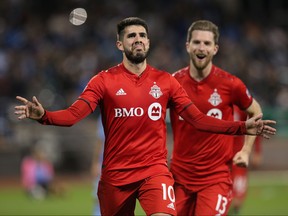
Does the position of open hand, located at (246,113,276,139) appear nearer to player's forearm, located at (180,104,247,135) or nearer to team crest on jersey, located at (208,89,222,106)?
player's forearm, located at (180,104,247,135)

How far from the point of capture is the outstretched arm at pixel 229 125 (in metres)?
6.82

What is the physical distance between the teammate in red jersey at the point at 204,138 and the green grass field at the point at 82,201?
6296mm

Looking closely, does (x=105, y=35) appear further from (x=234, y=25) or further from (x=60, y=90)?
(x=234, y=25)

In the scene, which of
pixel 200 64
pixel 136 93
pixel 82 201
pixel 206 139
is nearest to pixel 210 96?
pixel 200 64

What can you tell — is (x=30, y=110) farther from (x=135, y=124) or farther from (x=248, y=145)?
(x=248, y=145)

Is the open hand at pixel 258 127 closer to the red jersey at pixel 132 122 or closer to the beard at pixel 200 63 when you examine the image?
the red jersey at pixel 132 122

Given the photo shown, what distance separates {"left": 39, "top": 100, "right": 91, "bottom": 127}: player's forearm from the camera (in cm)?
662

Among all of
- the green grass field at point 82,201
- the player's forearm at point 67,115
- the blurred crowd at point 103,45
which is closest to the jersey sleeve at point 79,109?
the player's forearm at point 67,115

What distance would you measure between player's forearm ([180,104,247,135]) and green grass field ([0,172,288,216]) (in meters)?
7.33

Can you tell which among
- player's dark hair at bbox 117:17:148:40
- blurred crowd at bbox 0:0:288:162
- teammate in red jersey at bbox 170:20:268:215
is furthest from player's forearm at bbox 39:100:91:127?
blurred crowd at bbox 0:0:288:162

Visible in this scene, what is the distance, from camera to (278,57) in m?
24.1

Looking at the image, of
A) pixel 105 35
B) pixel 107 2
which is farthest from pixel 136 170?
pixel 107 2

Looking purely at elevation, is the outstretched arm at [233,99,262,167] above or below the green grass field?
above

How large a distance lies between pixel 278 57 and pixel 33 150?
896cm
